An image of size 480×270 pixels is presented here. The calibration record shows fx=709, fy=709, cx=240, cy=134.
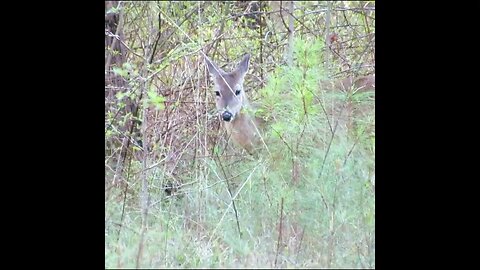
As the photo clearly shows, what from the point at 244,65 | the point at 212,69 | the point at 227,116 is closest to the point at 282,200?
the point at 227,116

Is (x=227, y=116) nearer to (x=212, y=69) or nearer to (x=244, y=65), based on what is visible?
(x=212, y=69)

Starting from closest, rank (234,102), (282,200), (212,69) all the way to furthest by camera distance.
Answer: (282,200) < (212,69) < (234,102)

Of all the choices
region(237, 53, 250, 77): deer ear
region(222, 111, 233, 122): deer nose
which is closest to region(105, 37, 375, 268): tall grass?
region(222, 111, 233, 122): deer nose

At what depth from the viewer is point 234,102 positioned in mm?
6195

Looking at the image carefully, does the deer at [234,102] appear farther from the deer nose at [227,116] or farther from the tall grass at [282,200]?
the tall grass at [282,200]

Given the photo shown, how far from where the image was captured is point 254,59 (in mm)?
6879

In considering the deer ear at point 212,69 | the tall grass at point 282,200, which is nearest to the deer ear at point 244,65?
the deer ear at point 212,69

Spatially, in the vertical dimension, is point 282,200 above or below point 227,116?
below
